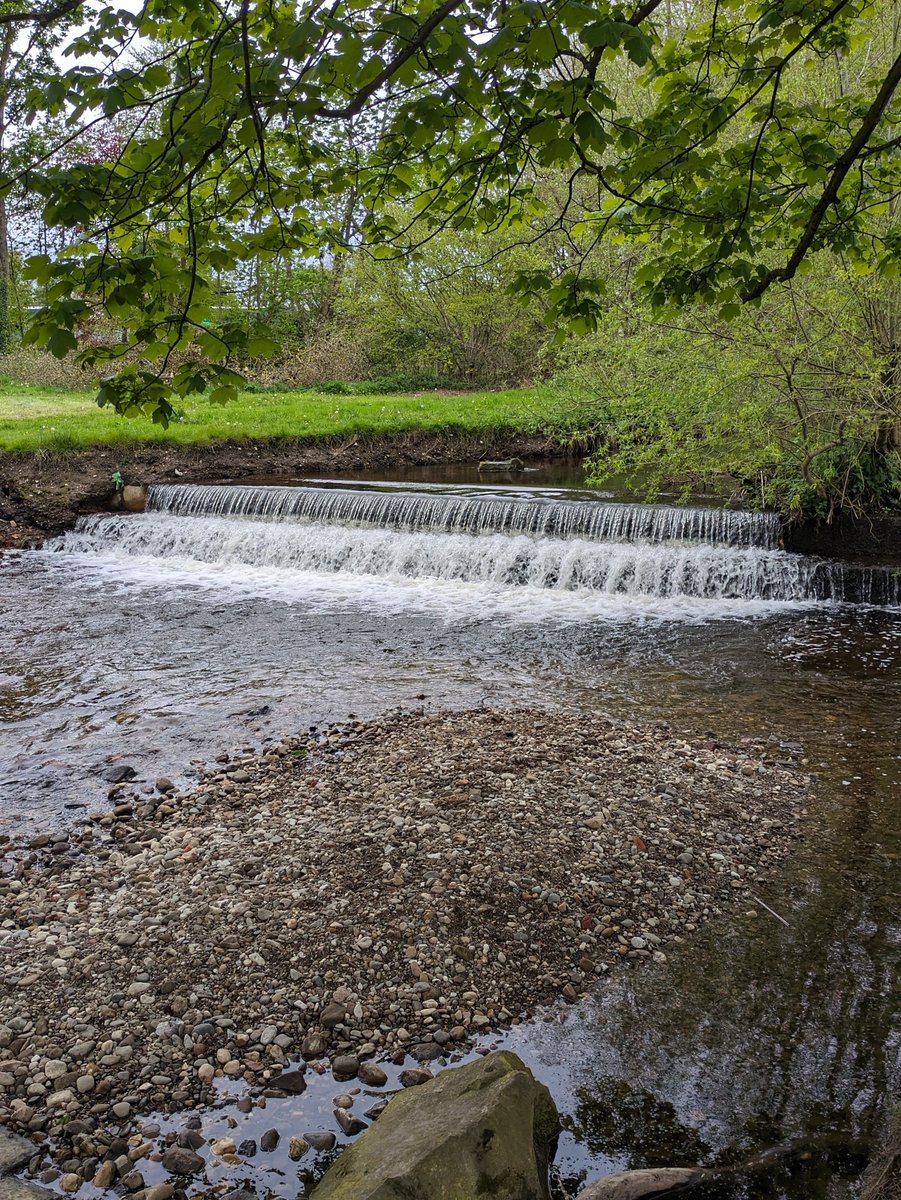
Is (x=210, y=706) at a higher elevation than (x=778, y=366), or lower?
lower

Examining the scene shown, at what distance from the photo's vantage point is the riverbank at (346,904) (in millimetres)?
A: 3734

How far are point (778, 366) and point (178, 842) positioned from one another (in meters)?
9.20

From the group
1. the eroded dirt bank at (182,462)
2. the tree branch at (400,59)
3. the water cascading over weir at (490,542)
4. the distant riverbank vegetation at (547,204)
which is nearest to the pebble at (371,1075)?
the distant riverbank vegetation at (547,204)

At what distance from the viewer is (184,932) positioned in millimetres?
4414

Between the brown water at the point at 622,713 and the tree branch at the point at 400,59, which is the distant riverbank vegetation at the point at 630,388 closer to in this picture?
the tree branch at the point at 400,59

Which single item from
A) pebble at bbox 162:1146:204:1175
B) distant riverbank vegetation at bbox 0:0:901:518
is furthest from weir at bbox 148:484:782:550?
pebble at bbox 162:1146:204:1175

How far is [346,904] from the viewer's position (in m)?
4.63

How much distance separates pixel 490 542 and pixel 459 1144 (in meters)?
11.1

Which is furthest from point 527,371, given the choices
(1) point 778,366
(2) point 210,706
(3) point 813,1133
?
(3) point 813,1133

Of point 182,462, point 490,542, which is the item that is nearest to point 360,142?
point 490,542

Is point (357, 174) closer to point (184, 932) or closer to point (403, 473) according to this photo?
point (184, 932)

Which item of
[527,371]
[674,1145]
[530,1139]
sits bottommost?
[674,1145]

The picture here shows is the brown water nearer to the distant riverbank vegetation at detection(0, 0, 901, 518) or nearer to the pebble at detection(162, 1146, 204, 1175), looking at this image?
the pebble at detection(162, 1146, 204, 1175)

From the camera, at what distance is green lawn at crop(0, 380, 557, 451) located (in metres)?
17.8
